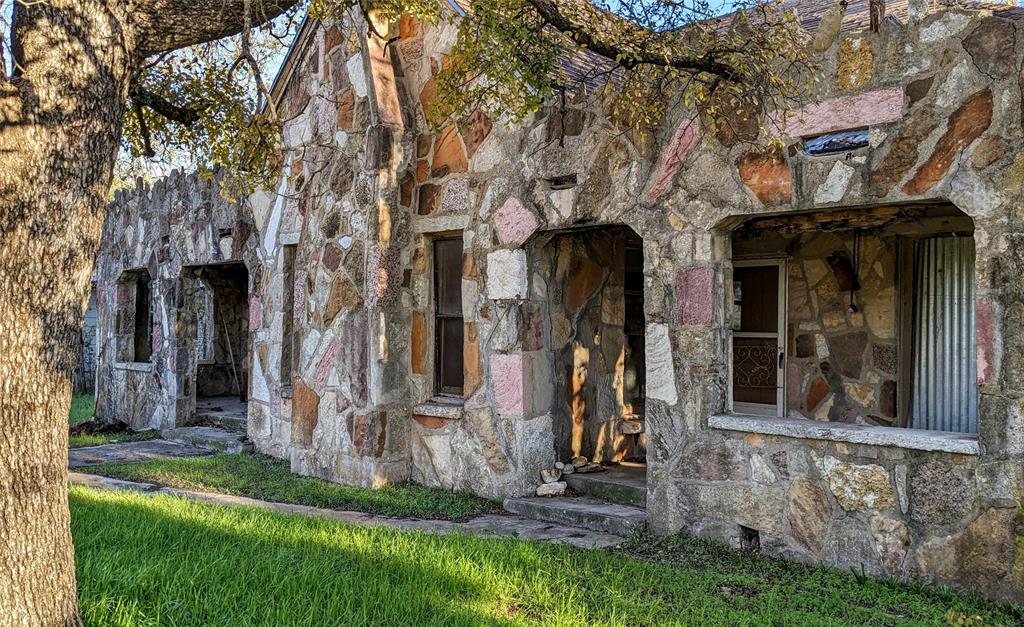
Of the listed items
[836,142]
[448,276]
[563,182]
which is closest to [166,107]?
[448,276]

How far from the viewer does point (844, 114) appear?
16.7 ft

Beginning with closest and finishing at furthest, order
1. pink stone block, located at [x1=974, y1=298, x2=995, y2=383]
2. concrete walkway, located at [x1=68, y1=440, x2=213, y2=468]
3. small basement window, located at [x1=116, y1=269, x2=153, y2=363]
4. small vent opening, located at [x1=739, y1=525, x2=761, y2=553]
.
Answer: pink stone block, located at [x1=974, y1=298, x2=995, y2=383] → small vent opening, located at [x1=739, y1=525, x2=761, y2=553] → concrete walkway, located at [x1=68, y1=440, x2=213, y2=468] → small basement window, located at [x1=116, y1=269, x2=153, y2=363]

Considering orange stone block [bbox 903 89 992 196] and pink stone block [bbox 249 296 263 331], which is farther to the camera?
pink stone block [bbox 249 296 263 331]

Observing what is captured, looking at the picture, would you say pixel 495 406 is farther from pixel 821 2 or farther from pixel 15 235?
pixel 821 2

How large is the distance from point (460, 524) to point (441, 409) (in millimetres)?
1401

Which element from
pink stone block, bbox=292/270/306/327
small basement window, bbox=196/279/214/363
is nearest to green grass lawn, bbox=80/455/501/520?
pink stone block, bbox=292/270/306/327

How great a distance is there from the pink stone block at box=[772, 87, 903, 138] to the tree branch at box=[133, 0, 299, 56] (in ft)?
10.8

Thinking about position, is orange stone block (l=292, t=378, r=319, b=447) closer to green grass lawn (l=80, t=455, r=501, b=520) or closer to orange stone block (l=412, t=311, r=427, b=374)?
green grass lawn (l=80, t=455, r=501, b=520)

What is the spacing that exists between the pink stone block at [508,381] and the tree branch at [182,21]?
3.61 meters

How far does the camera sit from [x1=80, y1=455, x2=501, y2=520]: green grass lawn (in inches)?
270

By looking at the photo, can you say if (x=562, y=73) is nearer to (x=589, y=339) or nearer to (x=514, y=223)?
(x=514, y=223)

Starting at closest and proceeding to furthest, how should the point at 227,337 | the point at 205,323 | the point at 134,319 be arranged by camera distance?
the point at 134,319 → the point at 227,337 → the point at 205,323

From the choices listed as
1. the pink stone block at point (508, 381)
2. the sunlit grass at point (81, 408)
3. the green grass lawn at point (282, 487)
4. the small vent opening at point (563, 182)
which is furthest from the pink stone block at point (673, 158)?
the sunlit grass at point (81, 408)

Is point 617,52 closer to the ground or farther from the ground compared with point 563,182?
farther from the ground
